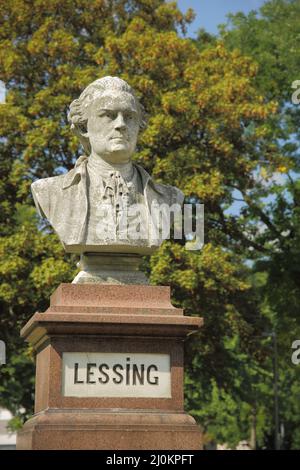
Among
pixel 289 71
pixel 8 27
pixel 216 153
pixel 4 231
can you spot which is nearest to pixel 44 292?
pixel 4 231

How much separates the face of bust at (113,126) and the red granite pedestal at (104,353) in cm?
151

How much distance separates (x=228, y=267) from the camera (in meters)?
18.6

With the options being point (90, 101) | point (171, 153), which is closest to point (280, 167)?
point (171, 153)

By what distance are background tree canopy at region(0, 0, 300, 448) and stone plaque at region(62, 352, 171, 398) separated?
9.18 metres

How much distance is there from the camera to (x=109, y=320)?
845 cm

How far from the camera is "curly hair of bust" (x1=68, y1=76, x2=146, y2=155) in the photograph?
9695mm

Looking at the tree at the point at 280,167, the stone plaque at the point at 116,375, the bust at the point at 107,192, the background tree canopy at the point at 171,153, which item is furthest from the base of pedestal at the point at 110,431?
the tree at the point at 280,167

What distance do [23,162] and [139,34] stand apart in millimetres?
3729

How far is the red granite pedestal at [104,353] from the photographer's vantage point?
816 centimetres

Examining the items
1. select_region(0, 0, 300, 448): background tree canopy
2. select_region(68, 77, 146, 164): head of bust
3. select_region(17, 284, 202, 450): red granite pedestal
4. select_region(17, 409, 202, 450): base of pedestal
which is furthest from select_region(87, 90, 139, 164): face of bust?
select_region(0, 0, 300, 448): background tree canopy

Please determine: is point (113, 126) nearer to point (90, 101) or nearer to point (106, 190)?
point (90, 101)

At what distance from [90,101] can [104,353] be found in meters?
2.72

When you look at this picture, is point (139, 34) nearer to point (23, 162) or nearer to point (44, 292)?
point (23, 162)

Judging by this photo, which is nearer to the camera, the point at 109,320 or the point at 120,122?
the point at 109,320
